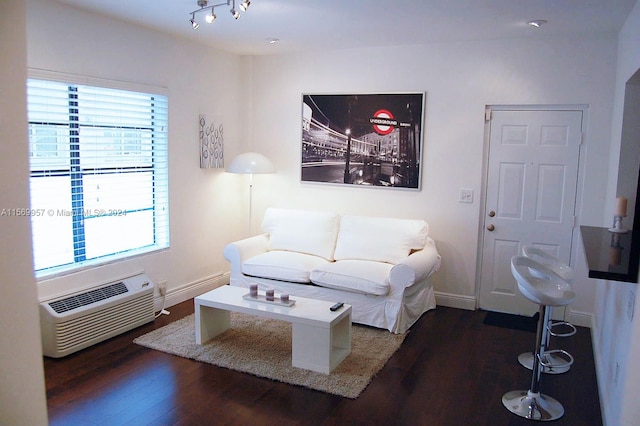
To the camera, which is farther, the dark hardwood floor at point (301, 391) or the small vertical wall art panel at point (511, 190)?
the small vertical wall art panel at point (511, 190)

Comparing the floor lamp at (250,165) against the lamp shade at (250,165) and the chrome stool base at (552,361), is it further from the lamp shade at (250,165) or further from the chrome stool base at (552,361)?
the chrome stool base at (552,361)

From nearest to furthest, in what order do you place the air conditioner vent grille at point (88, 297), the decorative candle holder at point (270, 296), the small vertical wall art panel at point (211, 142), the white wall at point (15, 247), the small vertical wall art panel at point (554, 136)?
the white wall at point (15, 247) → the air conditioner vent grille at point (88, 297) → the decorative candle holder at point (270, 296) → the small vertical wall art panel at point (554, 136) → the small vertical wall art panel at point (211, 142)

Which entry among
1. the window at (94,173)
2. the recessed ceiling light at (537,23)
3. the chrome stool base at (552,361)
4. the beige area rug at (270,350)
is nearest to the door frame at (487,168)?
the recessed ceiling light at (537,23)

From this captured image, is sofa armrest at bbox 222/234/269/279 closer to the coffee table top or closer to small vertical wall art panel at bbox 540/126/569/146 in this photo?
the coffee table top

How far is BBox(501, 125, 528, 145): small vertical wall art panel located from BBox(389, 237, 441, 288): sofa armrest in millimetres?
1263

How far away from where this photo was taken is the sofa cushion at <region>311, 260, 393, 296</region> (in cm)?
421

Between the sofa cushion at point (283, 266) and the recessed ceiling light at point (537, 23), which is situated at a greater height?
the recessed ceiling light at point (537, 23)

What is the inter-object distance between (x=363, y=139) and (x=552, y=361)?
8.77 ft

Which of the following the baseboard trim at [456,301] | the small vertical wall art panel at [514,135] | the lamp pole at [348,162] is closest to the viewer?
the small vertical wall art panel at [514,135]

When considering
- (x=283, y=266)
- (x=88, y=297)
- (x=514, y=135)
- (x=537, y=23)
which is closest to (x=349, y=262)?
(x=283, y=266)

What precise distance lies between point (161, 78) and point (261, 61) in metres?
1.40

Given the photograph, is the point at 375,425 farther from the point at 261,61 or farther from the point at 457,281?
the point at 261,61

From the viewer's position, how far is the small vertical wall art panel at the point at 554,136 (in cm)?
446

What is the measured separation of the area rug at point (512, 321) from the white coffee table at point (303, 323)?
1591mm
